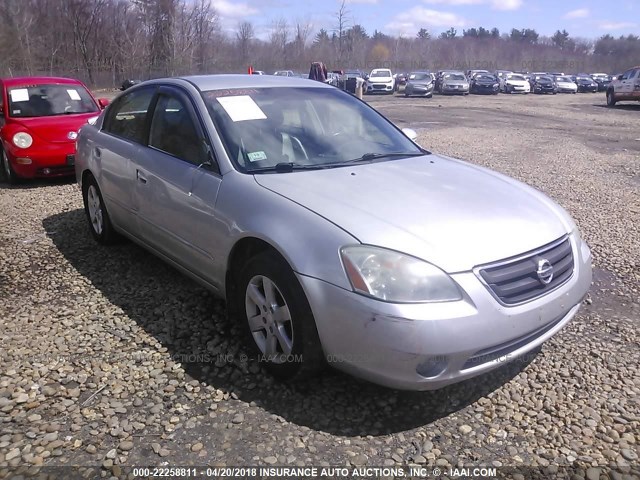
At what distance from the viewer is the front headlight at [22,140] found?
7645 mm

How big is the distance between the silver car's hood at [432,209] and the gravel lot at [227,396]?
2.74ft

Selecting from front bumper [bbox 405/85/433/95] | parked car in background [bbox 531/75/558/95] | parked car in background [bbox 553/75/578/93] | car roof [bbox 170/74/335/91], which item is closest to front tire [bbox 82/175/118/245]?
car roof [bbox 170/74/335/91]

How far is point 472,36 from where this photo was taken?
129m

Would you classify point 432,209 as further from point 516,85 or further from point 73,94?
point 516,85

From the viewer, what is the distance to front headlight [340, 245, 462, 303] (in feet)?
8.11

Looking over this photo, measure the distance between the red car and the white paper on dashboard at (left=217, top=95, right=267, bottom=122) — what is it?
16.4ft

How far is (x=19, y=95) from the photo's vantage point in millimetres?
8289

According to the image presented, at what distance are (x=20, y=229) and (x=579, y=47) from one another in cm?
12454

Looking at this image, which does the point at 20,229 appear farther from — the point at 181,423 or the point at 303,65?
the point at 303,65

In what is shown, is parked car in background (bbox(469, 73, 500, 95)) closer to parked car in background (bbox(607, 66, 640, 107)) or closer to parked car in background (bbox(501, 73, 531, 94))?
parked car in background (bbox(501, 73, 531, 94))

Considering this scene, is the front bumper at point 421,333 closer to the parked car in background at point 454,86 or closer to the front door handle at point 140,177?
the front door handle at point 140,177

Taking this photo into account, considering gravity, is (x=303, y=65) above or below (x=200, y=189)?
above

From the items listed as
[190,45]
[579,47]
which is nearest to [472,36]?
[579,47]

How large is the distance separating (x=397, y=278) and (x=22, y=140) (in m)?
7.01
